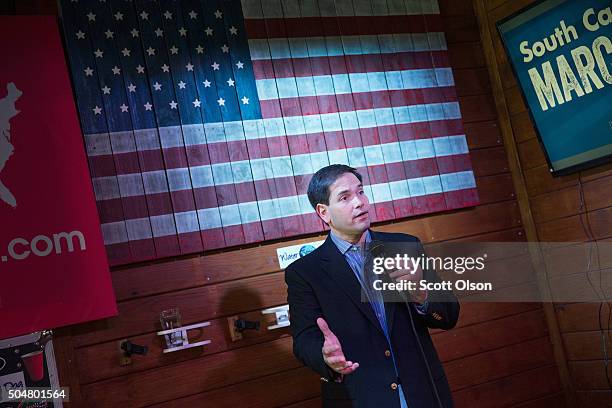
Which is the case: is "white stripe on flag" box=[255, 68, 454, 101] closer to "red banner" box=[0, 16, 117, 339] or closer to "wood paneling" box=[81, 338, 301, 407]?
"red banner" box=[0, 16, 117, 339]

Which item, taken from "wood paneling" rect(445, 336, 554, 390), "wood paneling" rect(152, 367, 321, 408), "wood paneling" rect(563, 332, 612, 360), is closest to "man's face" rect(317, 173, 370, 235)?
"wood paneling" rect(152, 367, 321, 408)

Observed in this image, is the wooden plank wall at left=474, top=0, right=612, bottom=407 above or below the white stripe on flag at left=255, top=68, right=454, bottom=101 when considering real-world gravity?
below

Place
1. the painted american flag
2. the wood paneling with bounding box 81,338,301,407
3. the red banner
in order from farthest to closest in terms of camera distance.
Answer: the painted american flag
the wood paneling with bounding box 81,338,301,407
the red banner

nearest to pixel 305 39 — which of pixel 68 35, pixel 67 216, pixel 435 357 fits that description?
pixel 68 35

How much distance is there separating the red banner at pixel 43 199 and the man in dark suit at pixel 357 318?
114cm

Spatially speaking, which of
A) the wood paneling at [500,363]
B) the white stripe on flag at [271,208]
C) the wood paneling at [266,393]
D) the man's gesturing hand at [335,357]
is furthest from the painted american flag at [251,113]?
the man's gesturing hand at [335,357]

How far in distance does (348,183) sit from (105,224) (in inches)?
55.2

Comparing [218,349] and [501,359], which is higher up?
[218,349]

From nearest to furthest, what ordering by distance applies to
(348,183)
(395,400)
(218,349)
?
(395,400) → (348,183) → (218,349)

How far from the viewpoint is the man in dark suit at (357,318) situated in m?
3.04

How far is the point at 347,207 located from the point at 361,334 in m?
0.53

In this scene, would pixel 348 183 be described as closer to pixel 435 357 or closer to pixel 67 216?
pixel 435 357

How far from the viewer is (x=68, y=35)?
4.05 meters

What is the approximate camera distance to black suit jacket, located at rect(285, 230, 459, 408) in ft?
9.99
